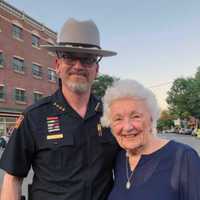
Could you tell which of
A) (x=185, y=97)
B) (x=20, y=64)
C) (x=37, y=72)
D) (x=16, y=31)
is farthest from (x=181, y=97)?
(x=16, y=31)

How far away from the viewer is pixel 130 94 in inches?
97.2

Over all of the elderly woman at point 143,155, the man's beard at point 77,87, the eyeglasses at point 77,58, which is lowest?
the elderly woman at point 143,155

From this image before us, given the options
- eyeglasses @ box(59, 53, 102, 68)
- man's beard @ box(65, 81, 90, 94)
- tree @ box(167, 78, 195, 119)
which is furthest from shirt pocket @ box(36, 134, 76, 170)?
tree @ box(167, 78, 195, 119)

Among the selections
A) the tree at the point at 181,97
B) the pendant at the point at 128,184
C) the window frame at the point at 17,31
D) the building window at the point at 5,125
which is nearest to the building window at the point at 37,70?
the window frame at the point at 17,31

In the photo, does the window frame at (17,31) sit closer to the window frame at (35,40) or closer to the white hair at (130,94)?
the window frame at (35,40)

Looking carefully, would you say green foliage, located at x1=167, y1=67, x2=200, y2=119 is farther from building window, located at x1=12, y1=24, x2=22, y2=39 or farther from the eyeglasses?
the eyeglasses

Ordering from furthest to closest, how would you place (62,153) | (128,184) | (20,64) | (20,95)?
(20,64) < (20,95) < (62,153) < (128,184)

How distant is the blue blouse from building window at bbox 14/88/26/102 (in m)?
35.2

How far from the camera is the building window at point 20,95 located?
36.8 m

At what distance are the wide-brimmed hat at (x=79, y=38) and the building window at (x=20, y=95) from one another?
34.7 m

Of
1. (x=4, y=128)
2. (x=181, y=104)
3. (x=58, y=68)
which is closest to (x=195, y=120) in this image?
(x=181, y=104)

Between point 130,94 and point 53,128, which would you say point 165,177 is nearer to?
point 130,94

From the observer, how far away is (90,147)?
261cm

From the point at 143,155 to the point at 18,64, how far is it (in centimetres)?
3678
